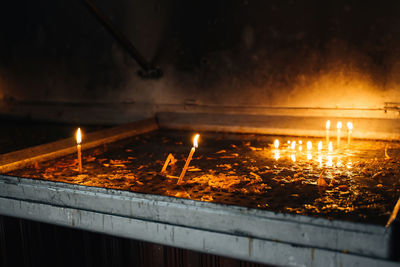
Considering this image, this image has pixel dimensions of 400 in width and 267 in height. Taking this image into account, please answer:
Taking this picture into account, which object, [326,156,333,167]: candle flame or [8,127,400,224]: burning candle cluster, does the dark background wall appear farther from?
[326,156,333,167]: candle flame

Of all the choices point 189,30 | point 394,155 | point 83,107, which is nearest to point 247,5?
point 189,30

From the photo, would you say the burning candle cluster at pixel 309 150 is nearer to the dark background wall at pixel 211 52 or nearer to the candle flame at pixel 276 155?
the candle flame at pixel 276 155

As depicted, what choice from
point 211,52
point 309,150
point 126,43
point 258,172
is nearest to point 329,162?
point 309,150

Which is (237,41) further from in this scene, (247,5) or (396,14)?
(396,14)

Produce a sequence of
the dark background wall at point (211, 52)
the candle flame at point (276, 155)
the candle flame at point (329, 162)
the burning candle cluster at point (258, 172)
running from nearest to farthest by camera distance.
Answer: the burning candle cluster at point (258, 172) < the candle flame at point (329, 162) < the candle flame at point (276, 155) < the dark background wall at point (211, 52)

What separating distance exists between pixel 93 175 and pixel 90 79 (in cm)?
400

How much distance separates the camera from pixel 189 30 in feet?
19.6

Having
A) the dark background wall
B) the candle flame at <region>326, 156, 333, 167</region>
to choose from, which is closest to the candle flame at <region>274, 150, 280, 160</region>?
the candle flame at <region>326, 156, 333, 167</region>

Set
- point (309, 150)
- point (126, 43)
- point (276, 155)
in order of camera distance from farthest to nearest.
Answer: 1. point (126, 43)
2. point (309, 150)
3. point (276, 155)

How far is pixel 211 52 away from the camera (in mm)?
5883

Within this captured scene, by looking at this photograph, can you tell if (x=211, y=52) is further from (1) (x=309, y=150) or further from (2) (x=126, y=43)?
(1) (x=309, y=150)

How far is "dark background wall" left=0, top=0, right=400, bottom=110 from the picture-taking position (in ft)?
16.4

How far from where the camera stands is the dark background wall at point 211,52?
501 cm

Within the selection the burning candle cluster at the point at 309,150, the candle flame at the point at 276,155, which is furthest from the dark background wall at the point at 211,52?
the candle flame at the point at 276,155
